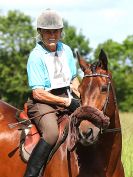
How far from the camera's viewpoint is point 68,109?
6.93 metres

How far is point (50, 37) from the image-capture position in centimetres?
691

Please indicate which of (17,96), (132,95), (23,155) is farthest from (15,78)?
(23,155)

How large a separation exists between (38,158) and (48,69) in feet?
3.81

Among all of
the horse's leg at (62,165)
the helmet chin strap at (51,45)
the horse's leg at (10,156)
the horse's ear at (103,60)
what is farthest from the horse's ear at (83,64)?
the horse's leg at (10,156)

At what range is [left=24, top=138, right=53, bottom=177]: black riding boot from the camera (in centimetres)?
670

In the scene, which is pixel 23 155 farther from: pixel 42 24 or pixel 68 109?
pixel 42 24

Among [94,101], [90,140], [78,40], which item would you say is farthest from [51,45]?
[78,40]

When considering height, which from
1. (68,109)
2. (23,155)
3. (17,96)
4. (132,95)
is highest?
(68,109)

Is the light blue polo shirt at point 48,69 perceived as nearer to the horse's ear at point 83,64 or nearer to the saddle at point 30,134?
the saddle at point 30,134

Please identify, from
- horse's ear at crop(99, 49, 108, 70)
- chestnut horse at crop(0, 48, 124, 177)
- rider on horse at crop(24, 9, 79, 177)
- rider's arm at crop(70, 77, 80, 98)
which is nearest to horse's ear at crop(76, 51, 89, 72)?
chestnut horse at crop(0, 48, 124, 177)

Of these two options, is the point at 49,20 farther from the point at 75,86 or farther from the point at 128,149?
the point at 128,149

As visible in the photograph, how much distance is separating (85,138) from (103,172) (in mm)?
889

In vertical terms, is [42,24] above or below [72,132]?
above

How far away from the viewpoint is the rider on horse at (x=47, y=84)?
6.71m
